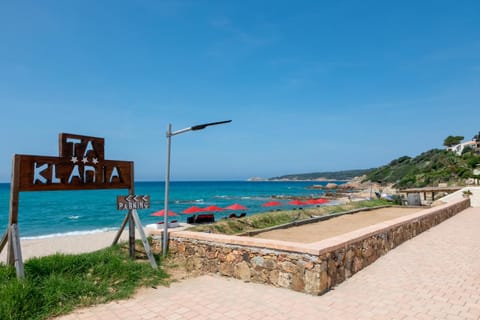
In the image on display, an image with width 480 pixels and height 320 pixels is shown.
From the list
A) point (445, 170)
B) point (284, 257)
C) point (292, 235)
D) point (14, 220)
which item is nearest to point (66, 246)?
point (292, 235)

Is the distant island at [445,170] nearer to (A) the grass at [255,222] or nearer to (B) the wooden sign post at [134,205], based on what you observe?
(A) the grass at [255,222]

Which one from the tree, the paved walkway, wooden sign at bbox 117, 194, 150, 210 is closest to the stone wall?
the paved walkway

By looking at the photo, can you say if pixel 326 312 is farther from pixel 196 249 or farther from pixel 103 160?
pixel 103 160

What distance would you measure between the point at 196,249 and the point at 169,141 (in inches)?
97.9

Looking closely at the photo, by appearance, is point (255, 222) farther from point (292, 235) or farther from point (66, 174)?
point (66, 174)

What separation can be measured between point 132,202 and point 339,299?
447cm

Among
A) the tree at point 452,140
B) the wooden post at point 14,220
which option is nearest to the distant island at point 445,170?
the tree at point 452,140

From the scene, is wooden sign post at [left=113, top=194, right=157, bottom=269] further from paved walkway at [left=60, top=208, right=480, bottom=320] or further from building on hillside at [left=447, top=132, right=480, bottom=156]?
building on hillside at [left=447, top=132, right=480, bottom=156]

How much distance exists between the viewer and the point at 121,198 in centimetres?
648

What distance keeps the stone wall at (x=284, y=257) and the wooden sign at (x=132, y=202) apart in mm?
999

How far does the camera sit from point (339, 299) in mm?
4609

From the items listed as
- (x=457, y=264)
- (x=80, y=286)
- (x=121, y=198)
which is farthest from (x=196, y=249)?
(x=457, y=264)

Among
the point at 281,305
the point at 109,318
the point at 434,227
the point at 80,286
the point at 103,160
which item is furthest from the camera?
the point at 434,227

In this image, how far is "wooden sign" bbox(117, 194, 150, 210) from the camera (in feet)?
21.3
